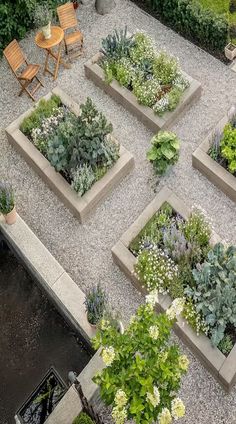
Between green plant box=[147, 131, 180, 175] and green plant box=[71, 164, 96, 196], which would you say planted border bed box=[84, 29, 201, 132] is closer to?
green plant box=[147, 131, 180, 175]

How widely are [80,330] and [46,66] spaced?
6.64m

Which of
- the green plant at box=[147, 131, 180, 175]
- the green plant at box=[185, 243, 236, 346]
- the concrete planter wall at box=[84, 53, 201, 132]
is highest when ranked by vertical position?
the concrete planter wall at box=[84, 53, 201, 132]

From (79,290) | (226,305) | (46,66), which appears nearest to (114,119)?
(46,66)

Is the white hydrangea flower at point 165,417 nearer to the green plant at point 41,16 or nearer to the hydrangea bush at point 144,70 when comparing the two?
the hydrangea bush at point 144,70

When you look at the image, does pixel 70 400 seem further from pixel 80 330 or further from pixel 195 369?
pixel 195 369

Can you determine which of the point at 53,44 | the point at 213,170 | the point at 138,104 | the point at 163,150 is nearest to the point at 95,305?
the point at 163,150

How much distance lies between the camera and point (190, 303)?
8.80m

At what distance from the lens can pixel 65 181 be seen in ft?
34.8

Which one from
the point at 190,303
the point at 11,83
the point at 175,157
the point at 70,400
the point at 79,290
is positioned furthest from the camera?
the point at 11,83

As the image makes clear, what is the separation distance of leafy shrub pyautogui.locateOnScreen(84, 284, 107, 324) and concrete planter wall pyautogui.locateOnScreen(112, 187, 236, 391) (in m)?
0.94

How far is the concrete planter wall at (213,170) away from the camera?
10383mm

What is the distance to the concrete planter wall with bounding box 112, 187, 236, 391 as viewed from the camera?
845 centimetres

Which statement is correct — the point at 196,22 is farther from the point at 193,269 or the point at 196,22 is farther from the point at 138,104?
the point at 193,269

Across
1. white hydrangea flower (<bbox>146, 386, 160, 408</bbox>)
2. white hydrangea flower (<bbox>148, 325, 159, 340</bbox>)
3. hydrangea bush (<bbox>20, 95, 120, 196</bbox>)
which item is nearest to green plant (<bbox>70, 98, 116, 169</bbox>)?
hydrangea bush (<bbox>20, 95, 120, 196</bbox>)
